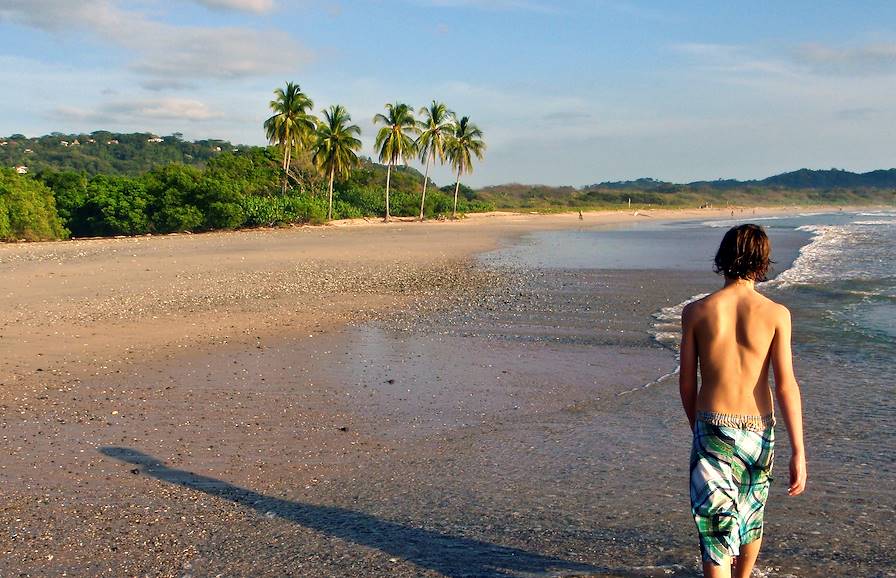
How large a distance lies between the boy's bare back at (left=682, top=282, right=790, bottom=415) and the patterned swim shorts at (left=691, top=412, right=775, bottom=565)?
69 mm

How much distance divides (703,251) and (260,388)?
982 inches

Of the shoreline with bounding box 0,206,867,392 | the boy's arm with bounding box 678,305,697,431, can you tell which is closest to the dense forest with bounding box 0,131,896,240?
the shoreline with bounding box 0,206,867,392

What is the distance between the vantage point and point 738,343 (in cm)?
321

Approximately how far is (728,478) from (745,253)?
2.90 feet

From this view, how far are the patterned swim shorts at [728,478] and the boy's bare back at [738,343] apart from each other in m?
0.07

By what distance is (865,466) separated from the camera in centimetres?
562

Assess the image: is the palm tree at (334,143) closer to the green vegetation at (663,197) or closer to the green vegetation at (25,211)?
the green vegetation at (25,211)

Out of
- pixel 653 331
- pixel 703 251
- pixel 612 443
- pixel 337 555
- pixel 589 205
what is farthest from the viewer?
pixel 589 205

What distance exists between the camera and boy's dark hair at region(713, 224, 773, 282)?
318 cm

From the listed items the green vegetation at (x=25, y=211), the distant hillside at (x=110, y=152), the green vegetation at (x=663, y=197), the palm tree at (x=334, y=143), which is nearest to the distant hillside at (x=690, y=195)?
the green vegetation at (x=663, y=197)

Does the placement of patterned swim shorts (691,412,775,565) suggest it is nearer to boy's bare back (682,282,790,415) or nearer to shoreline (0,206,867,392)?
boy's bare back (682,282,790,415)

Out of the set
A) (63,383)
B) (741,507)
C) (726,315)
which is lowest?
(63,383)

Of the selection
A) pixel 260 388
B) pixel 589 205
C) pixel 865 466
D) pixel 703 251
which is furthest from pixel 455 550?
pixel 589 205

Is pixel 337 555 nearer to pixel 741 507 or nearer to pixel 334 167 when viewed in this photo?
pixel 741 507
